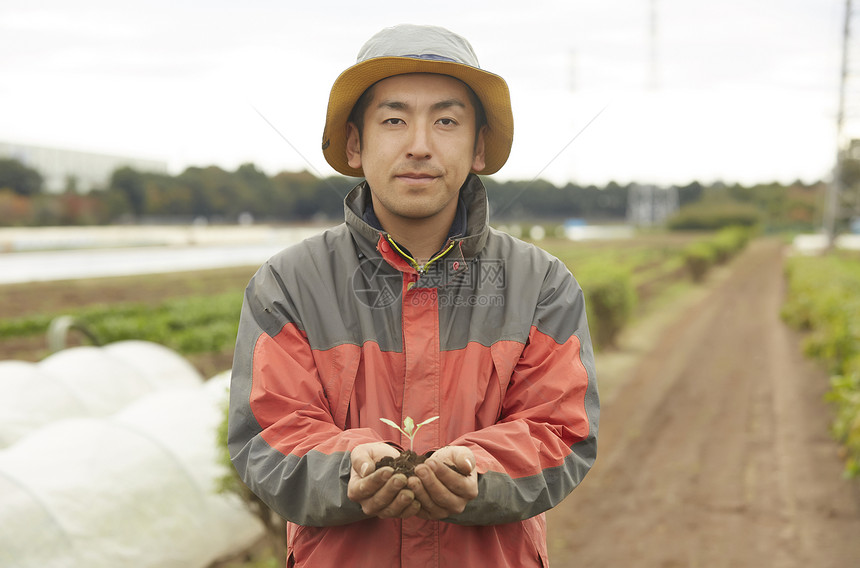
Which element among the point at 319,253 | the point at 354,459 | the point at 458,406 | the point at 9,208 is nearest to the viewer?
the point at 354,459

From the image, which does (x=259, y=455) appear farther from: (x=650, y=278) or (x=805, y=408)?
(x=650, y=278)

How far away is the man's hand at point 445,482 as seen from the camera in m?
1.37

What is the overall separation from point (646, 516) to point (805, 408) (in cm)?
417

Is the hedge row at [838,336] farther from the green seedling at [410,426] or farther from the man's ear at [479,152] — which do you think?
the green seedling at [410,426]

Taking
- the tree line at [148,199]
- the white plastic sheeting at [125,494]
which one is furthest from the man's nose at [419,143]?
the tree line at [148,199]

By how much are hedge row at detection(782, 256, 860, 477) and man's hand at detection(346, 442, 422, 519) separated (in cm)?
391

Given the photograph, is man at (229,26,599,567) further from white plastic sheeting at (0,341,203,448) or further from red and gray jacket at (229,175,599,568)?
white plastic sheeting at (0,341,203,448)

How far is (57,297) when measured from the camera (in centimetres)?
2111

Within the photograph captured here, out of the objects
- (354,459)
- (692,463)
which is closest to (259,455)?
(354,459)

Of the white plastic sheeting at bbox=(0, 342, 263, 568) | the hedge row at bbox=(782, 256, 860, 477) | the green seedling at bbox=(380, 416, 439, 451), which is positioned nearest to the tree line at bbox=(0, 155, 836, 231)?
the hedge row at bbox=(782, 256, 860, 477)

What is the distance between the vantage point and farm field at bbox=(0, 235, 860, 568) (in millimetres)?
5473

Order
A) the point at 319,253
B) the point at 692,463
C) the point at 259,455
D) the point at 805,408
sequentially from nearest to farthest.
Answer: the point at 259,455, the point at 319,253, the point at 692,463, the point at 805,408

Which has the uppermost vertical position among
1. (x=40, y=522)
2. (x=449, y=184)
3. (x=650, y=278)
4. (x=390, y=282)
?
(x=449, y=184)

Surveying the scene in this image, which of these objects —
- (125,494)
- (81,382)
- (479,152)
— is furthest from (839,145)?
(479,152)
